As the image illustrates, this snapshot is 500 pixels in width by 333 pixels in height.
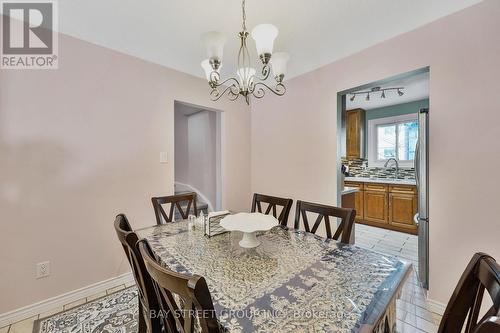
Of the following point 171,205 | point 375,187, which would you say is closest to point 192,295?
point 171,205

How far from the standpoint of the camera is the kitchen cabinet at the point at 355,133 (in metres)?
4.82

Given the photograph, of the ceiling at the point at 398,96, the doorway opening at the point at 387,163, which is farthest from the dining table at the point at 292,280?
the ceiling at the point at 398,96

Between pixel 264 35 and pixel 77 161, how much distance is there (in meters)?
1.95

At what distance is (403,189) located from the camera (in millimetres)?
3773

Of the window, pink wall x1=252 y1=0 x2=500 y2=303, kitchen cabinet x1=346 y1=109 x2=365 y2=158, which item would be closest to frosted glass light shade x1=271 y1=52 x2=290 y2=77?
pink wall x1=252 y1=0 x2=500 y2=303

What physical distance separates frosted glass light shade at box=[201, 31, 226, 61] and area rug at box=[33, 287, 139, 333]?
6.59 ft

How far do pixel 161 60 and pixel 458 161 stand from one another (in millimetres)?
2963

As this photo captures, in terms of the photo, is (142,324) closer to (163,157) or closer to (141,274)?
(141,274)

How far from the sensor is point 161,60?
245cm

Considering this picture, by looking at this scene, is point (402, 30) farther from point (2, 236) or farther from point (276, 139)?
point (2, 236)

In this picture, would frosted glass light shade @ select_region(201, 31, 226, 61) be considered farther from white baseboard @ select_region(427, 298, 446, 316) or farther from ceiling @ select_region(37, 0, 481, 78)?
white baseboard @ select_region(427, 298, 446, 316)

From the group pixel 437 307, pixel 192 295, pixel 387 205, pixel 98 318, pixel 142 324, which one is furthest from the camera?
pixel 387 205

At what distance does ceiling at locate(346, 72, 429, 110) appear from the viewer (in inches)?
129

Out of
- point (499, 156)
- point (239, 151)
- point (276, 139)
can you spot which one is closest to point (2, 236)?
point (239, 151)
